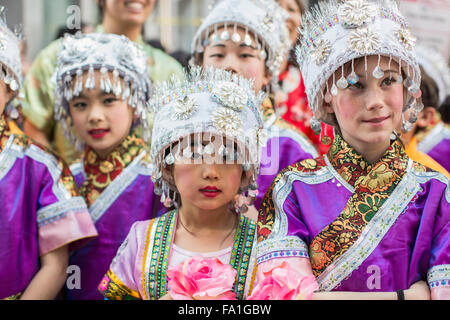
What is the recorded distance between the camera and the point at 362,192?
1758 millimetres

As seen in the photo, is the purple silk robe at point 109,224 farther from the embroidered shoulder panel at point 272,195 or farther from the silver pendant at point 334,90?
the silver pendant at point 334,90

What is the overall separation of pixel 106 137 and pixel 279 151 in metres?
0.71

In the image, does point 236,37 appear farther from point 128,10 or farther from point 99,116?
point 128,10

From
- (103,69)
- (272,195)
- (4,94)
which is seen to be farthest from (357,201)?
(4,94)

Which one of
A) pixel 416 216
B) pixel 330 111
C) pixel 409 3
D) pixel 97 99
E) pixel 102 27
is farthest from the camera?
pixel 409 3

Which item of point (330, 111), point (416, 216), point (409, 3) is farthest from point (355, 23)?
point (409, 3)

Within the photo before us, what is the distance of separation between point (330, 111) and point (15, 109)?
3.98 ft

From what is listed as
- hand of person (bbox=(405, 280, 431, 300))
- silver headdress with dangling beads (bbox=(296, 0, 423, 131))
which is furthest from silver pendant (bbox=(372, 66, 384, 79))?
hand of person (bbox=(405, 280, 431, 300))

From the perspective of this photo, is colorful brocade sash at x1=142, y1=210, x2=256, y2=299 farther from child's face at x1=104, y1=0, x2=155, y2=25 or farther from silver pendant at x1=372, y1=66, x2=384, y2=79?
child's face at x1=104, y1=0, x2=155, y2=25

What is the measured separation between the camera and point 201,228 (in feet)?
6.41

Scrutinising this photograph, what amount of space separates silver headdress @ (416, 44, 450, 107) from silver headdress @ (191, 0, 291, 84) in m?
0.84

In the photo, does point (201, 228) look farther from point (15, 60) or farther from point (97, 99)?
point (15, 60)

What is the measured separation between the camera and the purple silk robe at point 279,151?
2.40m

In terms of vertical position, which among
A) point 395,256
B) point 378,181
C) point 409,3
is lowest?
point 395,256
